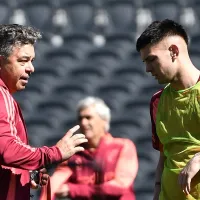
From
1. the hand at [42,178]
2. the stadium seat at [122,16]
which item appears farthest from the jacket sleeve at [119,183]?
the stadium seat at [122,16]

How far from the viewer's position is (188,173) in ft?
13.4

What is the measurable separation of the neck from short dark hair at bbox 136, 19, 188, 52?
180mm

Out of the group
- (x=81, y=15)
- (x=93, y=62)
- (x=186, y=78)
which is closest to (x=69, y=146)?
(x=186, y=78)

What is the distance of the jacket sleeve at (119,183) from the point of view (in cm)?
591

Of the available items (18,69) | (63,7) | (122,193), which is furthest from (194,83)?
(63,7)

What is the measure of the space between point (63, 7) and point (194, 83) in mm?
7986

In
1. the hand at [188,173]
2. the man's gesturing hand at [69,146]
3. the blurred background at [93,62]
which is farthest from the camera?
the blurred background at [93,62]

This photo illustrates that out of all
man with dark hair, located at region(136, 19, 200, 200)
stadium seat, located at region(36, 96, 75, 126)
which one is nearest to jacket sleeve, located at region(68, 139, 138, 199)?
man with dark hair, located at region(136, 19, 200, 200)

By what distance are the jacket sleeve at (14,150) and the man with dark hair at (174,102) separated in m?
0.60

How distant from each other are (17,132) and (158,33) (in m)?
0.90

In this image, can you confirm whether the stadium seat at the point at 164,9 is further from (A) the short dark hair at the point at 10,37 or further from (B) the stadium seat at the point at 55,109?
(A) the short dark hair at the point at 10,37

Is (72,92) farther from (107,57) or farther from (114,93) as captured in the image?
(107,57)

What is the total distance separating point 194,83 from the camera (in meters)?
4.32

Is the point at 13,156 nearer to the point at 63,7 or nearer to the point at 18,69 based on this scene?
the point at 18,69
